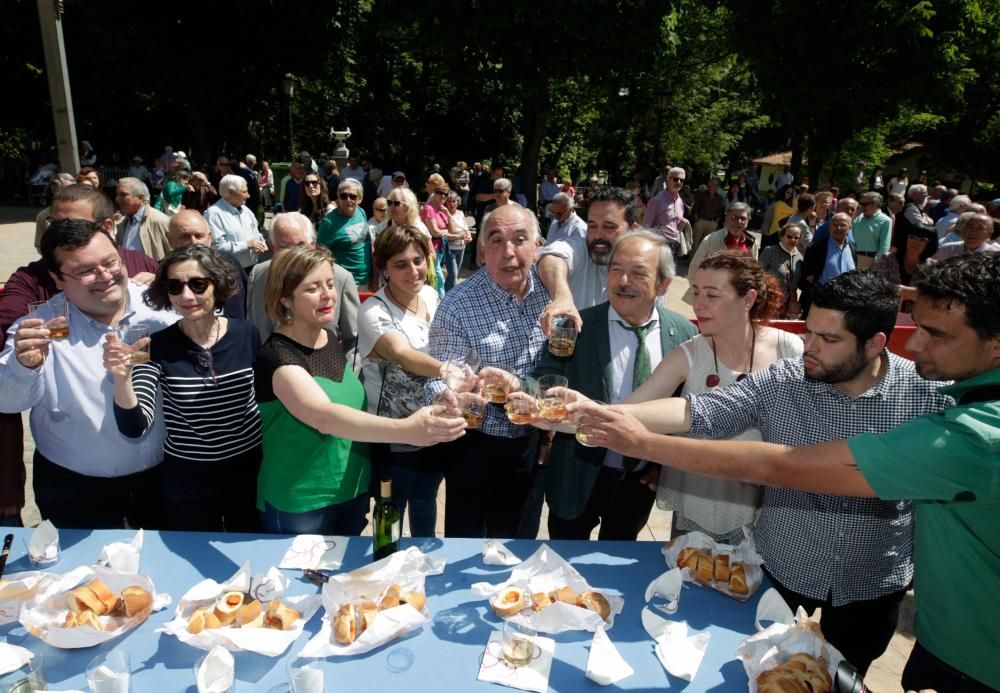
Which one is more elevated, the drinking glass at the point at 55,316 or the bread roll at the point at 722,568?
the drinking glass at the point at 55,316

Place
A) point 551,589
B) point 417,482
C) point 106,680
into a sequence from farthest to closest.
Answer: point 417,482
point 551,589
point 106,680

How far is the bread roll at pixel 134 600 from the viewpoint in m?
1.94

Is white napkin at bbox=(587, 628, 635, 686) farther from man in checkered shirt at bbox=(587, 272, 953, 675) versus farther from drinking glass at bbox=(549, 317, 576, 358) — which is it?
drinking glass at bbox=(549, 317, 576, 358)

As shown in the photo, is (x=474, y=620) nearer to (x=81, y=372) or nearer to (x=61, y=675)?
(x=61, y=675)

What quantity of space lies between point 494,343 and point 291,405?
0.97m

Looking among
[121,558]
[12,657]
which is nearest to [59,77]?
[121,558]

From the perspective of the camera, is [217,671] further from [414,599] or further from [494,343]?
[494,343]

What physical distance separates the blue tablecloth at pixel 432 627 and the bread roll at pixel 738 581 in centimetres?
5

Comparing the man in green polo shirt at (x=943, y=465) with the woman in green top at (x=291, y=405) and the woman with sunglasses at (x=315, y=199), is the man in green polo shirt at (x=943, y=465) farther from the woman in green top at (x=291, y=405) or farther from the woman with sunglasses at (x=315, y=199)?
the woman with sunglasses at (x=315, y=199)

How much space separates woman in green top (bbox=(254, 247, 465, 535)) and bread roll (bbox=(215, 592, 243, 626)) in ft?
1.92

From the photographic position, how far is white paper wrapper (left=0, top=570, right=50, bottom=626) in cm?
195

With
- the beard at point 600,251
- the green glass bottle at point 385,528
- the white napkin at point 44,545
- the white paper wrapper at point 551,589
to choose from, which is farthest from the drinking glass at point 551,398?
the beard at point 600,251

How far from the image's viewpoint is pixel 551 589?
7.00 ft

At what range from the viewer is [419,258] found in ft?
10.5
